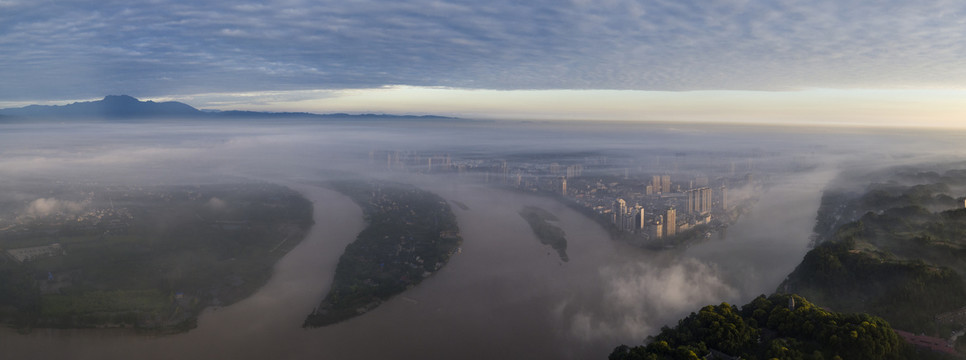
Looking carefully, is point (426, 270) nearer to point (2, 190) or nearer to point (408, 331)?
point (408, 331)

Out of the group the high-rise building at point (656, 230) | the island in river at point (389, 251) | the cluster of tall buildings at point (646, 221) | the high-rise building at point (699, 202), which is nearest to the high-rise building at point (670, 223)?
the cluster of tall buildings at point (646, 221)

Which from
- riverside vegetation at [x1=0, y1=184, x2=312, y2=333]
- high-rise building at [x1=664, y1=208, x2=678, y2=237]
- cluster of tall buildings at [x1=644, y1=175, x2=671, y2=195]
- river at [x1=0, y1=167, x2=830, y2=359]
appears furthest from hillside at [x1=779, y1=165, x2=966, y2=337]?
riverside vegetation at [x1=0, y1=184, x2=312, y2=333]

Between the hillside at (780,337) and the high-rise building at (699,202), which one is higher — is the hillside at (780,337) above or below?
below

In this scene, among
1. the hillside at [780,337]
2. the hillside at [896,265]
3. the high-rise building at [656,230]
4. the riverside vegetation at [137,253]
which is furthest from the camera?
the high-rise building at [656,230]

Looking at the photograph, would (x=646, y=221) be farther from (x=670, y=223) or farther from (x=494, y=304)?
(x=494, y=304)

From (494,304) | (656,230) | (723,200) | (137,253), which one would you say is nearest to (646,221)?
(656,230)

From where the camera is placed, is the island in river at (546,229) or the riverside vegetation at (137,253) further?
the island in river at (546,229)

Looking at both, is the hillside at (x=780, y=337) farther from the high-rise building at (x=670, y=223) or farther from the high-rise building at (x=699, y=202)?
the high-rise building at (x=699, y=202)
